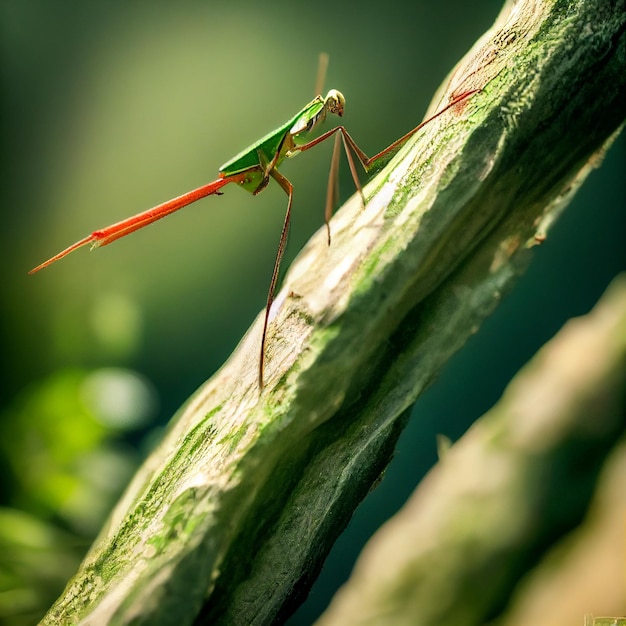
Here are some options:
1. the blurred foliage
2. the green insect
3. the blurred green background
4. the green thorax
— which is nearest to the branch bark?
the blurred green background

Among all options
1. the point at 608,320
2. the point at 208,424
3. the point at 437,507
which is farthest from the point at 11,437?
the point at 608,320

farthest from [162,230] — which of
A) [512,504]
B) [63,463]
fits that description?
[512,504]

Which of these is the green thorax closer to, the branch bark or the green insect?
the green insect

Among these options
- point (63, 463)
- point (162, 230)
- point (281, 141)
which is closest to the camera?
point (281, 141)

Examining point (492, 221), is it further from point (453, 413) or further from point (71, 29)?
point (71, 29)

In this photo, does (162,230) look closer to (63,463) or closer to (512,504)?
(63,463)

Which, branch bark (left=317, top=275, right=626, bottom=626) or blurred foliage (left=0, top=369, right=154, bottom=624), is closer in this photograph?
branch bark (left=317, top=275, right=626, bottom=626)

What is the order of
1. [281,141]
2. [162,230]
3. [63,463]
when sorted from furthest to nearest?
1. [63,463]
2. [162,230]
3. [281,141]

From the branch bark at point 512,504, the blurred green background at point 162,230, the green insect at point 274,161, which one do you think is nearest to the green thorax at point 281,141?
the green insect at point 274,161
